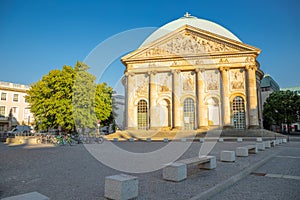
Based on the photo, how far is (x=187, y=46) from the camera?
37938 mm

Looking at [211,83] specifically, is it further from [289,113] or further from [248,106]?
[289,113]

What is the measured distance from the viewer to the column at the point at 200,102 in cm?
3541

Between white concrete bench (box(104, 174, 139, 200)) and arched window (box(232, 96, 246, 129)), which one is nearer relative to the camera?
white concrete bench (box(104, 174, 139, 200))

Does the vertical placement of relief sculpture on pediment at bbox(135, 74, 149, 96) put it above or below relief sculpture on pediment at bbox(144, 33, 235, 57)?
below

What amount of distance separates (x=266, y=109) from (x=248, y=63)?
17782 millimetres

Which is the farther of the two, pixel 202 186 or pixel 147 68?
pixel 147 68

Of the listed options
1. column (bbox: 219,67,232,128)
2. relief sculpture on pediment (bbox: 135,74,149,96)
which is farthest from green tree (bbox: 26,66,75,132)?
column (bbox: 219,67,232,128)

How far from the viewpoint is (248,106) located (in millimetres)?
34312

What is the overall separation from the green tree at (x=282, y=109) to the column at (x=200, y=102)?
62.5 ft

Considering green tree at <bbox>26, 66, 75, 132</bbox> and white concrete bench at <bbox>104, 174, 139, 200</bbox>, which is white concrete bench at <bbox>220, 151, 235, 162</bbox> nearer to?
white concrete bench at <bbox>104, 174, 139, 200</bbox>

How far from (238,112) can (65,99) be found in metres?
24.5

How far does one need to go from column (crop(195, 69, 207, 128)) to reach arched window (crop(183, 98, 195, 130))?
1.47 m

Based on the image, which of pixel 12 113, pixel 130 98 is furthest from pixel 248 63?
pixel 12 113

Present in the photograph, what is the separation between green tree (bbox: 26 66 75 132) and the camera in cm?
2894
